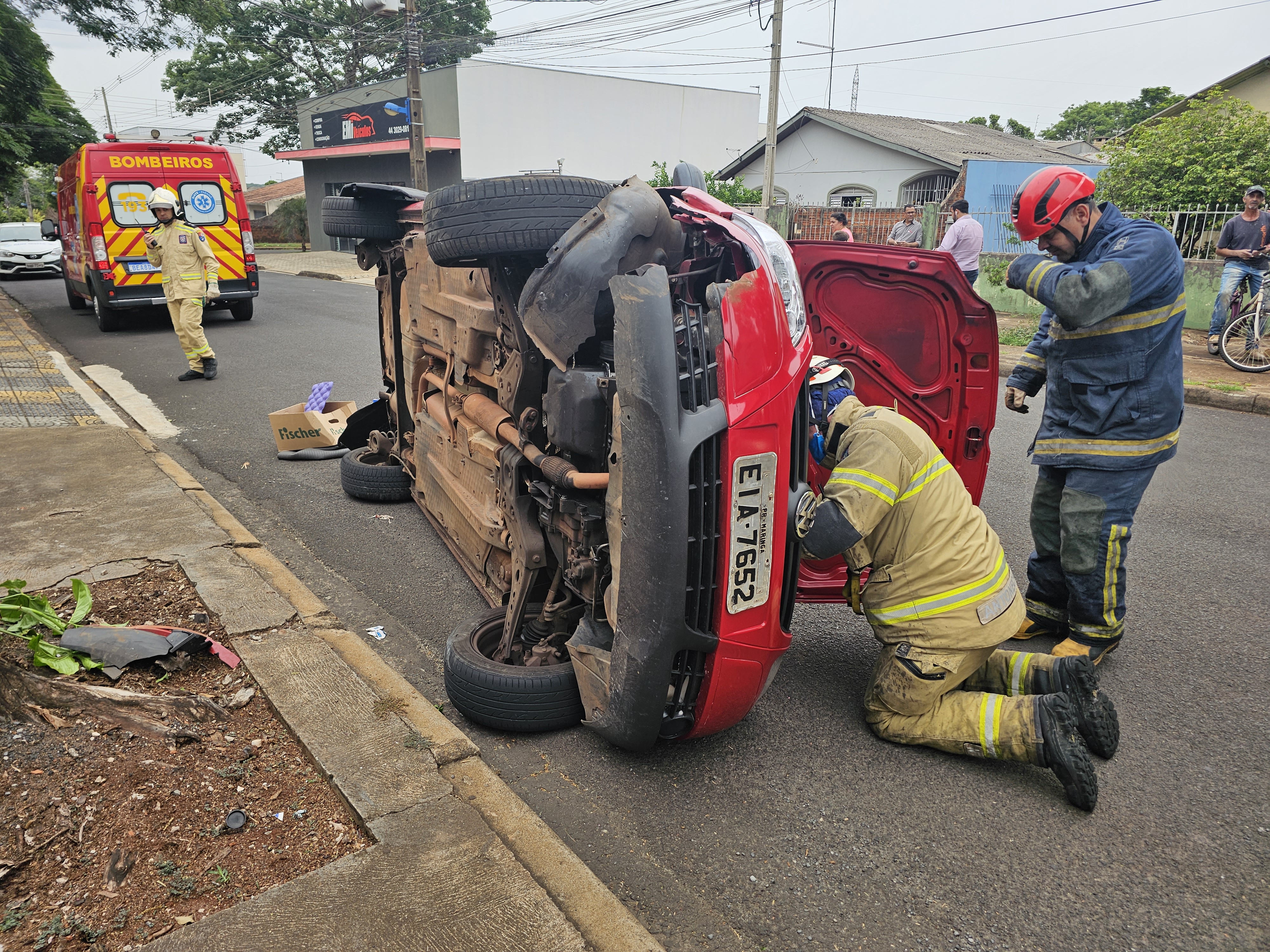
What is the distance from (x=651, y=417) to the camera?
88.8 inches

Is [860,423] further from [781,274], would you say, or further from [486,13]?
[486,13]

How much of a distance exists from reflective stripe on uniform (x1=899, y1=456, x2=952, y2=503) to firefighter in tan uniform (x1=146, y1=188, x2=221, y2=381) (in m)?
8.19

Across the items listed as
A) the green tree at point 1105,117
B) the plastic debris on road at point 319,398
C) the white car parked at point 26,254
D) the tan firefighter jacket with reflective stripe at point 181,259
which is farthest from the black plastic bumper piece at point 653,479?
the green tree at point 1105,117

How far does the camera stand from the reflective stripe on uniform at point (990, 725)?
8.93 ft

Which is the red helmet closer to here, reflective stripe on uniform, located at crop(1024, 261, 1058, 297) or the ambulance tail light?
reflective stripe on uniform, located at crop(1024, 261, 1058, 297)

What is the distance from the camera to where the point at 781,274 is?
99.7 inches

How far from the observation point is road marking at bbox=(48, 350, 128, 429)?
713 centimetres

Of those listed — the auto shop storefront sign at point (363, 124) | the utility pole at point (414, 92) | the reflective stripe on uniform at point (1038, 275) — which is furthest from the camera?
the auto shop storefront sign at point (363, 124)

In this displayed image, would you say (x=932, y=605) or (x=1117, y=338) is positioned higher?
(x=1117, y=338)

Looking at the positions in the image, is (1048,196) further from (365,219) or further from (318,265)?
(318,265)

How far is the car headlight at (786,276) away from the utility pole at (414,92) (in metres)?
16.7

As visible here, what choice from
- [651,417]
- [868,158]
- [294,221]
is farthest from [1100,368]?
[294,221]

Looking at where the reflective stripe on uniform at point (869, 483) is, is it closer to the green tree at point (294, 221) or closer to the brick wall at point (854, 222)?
the brick wall at point (854, 222)

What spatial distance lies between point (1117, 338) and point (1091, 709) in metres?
1.44
